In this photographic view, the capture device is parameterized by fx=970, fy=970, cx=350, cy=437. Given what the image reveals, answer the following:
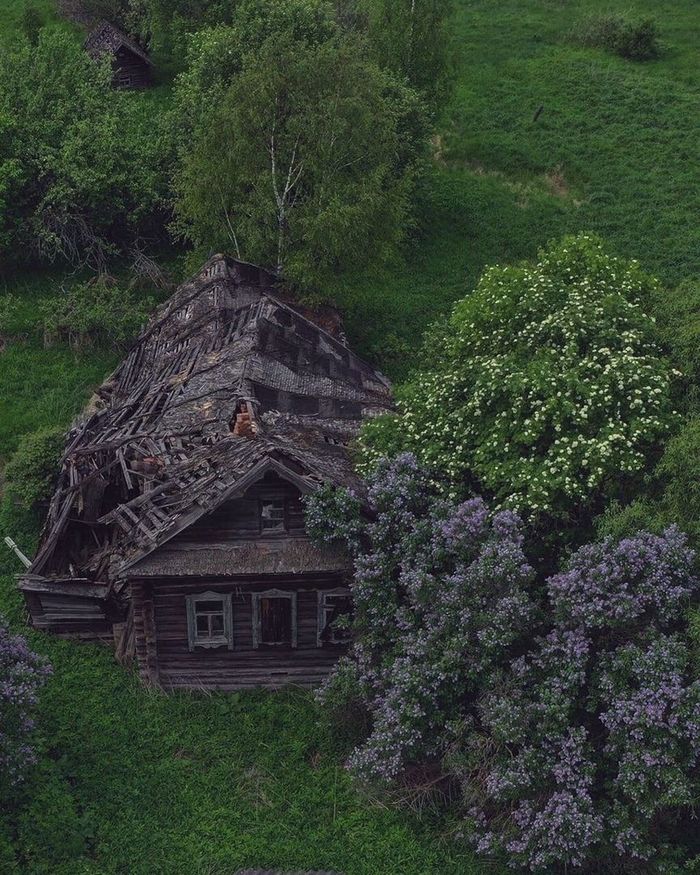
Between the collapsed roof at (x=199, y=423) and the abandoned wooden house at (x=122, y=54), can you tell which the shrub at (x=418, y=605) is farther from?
the abandoned wooden house at (x=122, y=54)

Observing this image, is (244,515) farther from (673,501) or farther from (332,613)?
(673,501)

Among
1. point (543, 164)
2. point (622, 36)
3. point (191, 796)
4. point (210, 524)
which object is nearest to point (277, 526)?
point (210, 524)

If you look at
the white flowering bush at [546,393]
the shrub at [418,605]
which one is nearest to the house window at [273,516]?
the shrub at [418,605]

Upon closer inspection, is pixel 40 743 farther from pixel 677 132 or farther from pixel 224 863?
pixel 677 132

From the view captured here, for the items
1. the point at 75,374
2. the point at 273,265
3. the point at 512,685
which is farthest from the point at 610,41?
the point at 512,685

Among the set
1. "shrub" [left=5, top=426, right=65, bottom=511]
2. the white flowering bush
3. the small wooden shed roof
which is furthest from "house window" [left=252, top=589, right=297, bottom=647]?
the small wooden shed roof

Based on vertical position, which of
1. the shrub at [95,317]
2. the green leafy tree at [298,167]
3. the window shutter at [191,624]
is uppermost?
the green leafy tree at [298,167]

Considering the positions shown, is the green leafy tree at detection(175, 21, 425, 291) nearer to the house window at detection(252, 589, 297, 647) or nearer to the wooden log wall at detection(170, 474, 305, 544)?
the wooden log wall at detection(170, 474, 305, 544)
